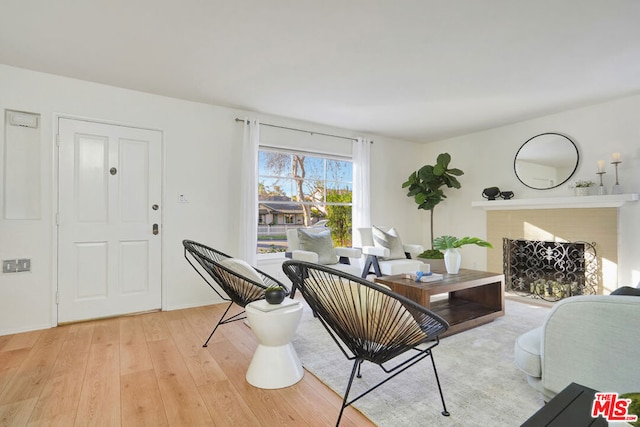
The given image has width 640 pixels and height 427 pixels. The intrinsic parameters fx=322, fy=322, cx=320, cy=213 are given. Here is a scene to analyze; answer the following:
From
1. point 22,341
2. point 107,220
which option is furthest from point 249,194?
point 22,341

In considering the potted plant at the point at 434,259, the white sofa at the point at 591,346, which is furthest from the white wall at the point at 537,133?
the white sofa at the point at 591,346

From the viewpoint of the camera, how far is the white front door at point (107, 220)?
310cm

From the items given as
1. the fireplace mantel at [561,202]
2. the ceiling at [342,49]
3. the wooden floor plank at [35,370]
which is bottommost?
the wooden floor plank at [35,370]

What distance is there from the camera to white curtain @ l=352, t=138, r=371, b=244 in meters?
4.89

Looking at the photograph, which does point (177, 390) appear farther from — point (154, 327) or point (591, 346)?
point (591, 346)

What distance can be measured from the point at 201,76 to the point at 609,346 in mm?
3437

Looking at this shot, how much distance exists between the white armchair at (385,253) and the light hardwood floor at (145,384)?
1734 mm

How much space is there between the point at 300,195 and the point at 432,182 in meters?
2.12

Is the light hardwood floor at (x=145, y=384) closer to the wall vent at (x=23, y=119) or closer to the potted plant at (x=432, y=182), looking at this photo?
the wall vent at (x=23, y=119)

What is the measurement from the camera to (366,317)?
1480 millimetres

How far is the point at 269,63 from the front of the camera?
284 centimetres

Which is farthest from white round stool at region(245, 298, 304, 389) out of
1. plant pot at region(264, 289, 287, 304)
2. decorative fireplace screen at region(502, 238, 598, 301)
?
decorative fireplace screen at region(502, 238, 598, 301)

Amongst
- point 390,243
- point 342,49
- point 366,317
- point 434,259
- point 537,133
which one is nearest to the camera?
point 366,317

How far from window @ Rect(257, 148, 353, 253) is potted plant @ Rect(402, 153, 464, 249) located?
110cm
